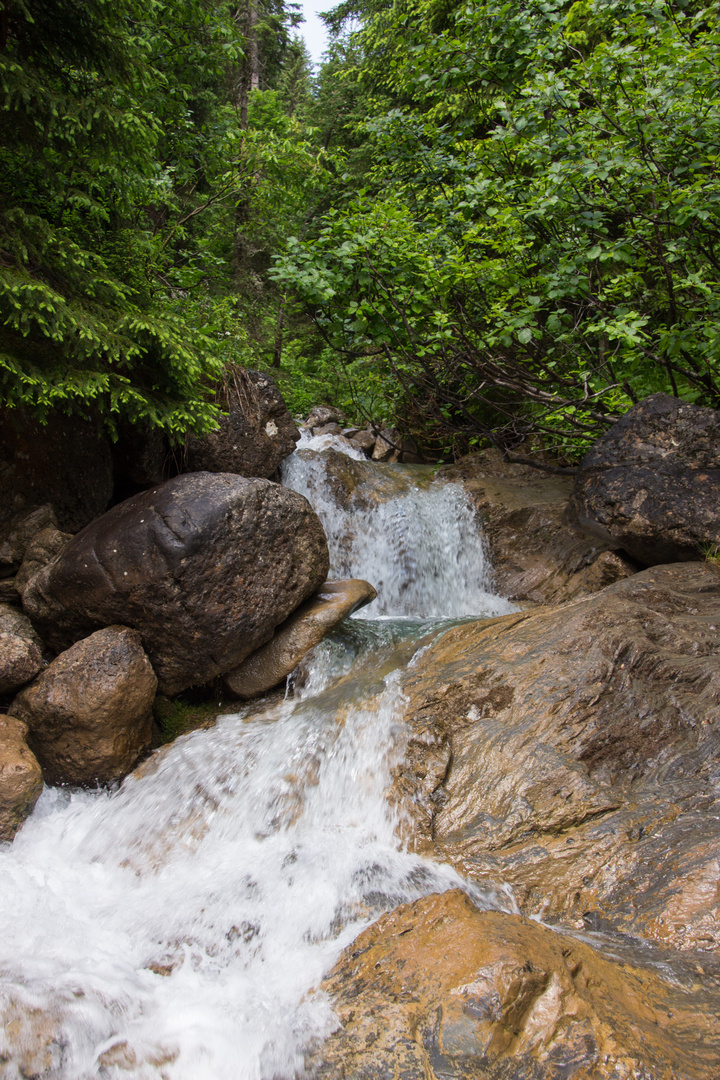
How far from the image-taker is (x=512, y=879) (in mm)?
3461

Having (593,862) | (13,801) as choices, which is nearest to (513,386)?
(593,862)

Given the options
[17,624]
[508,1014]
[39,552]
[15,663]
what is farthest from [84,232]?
[508,1014]

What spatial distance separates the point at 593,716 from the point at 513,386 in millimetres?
4710

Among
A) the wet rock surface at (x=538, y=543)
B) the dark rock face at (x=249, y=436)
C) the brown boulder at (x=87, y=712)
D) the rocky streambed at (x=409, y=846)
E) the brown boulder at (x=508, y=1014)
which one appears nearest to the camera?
the brown boulder at (x=508, y=1014)

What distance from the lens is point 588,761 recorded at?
157 inches

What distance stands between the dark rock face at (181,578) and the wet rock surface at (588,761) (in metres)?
1.85

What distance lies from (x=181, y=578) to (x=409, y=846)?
304cm

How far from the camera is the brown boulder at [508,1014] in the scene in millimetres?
1983

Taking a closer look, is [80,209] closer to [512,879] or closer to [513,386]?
[513,386]

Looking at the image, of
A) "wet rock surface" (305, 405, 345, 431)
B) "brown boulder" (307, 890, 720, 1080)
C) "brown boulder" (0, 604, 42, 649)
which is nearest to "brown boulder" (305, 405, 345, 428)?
"wet rock surface" (305, 405, 345, 431)

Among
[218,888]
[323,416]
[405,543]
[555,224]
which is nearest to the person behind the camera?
[218,888]

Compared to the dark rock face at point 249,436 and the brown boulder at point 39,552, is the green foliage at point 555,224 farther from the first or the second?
the brown boulder at point 39,552

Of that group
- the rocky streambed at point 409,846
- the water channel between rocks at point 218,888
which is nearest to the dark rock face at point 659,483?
the rocky streambed at point 409,846

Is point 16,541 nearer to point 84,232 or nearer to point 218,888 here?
point 84,232
